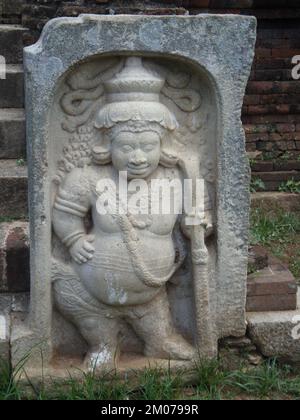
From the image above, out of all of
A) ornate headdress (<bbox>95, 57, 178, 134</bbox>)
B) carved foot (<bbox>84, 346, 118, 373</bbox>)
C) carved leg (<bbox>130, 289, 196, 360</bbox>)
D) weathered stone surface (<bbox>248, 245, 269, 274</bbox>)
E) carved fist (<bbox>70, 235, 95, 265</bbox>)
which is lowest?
carved foot (<bbox>84, 346, 118, 373</bbox>)

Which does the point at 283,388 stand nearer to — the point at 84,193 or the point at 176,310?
the point at 176,310

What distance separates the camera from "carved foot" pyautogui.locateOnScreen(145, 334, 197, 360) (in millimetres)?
2717

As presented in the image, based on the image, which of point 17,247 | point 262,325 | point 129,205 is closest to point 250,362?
point 262,325

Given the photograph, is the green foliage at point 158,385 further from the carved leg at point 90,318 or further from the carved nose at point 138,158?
the carved nose at point 138,158

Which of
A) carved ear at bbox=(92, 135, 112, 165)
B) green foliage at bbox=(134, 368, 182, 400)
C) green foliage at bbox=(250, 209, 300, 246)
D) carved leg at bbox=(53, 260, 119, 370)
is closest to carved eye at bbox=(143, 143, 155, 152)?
carved ear at bbox=(92, 135, 112, 165)

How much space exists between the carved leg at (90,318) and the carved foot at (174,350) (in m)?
0.17

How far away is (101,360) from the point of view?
2701mm

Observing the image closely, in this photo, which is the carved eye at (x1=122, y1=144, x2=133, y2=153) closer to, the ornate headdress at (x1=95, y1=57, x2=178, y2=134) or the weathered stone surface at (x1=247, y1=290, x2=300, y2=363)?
the ornate headdress at (x1=95, y1=57, x2=178, y2=134)

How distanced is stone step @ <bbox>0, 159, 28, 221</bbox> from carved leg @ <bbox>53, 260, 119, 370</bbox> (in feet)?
2.64

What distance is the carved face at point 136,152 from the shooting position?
8.26 ft

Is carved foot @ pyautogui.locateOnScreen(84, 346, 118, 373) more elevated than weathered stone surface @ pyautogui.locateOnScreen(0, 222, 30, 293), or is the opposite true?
weathered stone surface @ pyautogui.locateOnScreen(0, 222, 30, 293)

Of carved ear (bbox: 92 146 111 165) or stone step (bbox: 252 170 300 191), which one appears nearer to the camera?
carved ear (bbox: 92 146 111 165)

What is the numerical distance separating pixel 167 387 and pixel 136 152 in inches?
38.7

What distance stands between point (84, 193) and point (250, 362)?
1103 mm
